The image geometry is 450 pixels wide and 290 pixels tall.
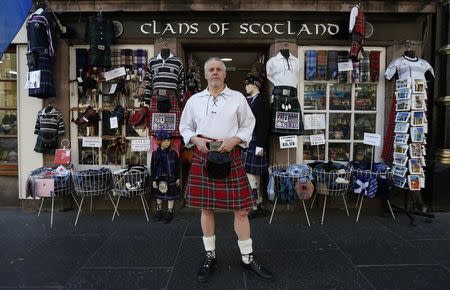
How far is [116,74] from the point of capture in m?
5.84

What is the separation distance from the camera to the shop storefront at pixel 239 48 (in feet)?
18.6

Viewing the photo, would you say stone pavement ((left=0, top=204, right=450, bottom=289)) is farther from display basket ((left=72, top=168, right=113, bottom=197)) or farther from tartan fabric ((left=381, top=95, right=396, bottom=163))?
tartan fabric ((left=381, top=95, right=396, bottom=163))

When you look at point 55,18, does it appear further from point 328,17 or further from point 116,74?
A: point 328,17

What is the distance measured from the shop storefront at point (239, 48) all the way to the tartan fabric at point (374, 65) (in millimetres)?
16

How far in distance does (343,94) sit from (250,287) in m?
3.83

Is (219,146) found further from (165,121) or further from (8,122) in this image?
(8,122)

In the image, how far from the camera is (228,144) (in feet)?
11.0

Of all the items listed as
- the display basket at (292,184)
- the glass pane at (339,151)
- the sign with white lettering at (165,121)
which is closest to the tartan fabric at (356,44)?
the glass pane at (339,151)

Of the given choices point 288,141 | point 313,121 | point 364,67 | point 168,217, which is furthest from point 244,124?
point 364,67

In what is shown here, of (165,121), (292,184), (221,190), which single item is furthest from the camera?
(165,121)

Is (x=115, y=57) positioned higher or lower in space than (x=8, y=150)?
higher

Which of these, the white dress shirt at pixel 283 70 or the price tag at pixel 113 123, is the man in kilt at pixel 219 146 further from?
the price tag at pixel 113 123

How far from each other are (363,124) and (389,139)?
506 mm

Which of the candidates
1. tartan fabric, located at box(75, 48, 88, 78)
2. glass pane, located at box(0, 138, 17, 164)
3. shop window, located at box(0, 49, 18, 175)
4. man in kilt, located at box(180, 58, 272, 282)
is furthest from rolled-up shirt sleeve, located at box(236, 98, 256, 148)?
glass pane, located at box(0, 138, 17, 164)
